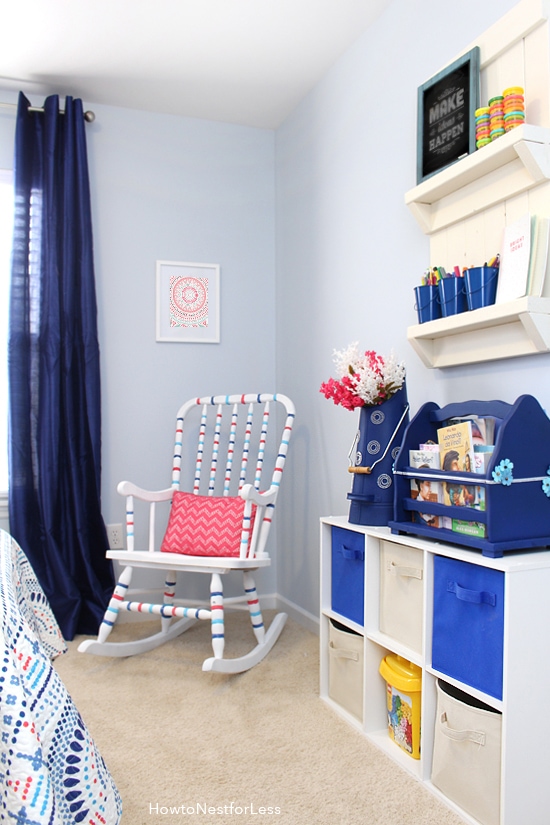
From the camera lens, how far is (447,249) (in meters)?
2.08

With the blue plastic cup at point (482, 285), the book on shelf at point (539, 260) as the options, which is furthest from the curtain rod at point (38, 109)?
the book on shelf at point (539, 260)

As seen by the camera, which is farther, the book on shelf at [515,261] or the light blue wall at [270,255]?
the light blue wall at [270,255]

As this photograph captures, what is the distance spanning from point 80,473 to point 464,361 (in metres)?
1.79

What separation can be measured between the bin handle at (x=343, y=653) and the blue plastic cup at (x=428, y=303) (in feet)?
3.34

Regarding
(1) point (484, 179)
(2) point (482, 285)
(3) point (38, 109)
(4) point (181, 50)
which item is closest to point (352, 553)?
(2) point (482, 285)

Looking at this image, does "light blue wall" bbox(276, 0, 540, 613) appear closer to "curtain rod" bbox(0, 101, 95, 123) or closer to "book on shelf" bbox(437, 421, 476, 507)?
"book on shelf" bbox(437, 421, 476, 507)

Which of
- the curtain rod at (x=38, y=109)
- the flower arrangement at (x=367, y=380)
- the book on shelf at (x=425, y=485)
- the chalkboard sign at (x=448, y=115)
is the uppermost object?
the curtain rod at (x=38, y=109)

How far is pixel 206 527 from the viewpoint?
2707 millimetres

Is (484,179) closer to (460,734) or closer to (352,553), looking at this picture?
(352,553)

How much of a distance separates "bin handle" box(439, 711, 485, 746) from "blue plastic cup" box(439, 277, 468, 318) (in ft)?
3.43

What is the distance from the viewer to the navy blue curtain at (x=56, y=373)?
9.62 ft

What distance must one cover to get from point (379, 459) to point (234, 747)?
92cm

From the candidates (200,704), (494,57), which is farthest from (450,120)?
(200,704)

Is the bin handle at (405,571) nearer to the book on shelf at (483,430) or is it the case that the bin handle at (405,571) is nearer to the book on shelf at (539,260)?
the book on shelf at (483,430)
